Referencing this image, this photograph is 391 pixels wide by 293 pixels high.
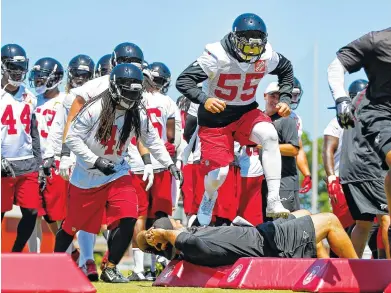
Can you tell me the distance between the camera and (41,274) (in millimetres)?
5492

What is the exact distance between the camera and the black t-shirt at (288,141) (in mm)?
10000

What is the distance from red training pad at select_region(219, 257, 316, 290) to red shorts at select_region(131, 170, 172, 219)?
134 inches

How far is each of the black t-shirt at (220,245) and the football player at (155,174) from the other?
7.63ft

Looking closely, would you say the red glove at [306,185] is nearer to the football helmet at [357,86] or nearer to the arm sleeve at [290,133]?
the arm sleeve at [290,133]

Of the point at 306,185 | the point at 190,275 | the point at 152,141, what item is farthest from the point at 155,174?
the point at 190,275

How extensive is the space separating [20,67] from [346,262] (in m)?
5.16

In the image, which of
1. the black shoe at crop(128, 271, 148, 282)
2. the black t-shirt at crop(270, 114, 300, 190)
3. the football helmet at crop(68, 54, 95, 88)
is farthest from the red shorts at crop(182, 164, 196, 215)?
the football helmet at crop(68, 54, 95, 88)

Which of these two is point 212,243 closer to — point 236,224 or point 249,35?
point 236,224

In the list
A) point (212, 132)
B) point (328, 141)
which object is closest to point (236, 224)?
point (212, 132)

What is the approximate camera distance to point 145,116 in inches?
318

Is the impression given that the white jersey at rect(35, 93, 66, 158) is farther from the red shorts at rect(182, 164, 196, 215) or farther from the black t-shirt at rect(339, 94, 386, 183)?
the black t-shirt at rect(339, 94, 386, 183)

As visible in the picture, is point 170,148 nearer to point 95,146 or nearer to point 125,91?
point 95,146

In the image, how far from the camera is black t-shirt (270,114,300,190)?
1000 centimetres

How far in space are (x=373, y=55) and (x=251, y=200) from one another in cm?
382
